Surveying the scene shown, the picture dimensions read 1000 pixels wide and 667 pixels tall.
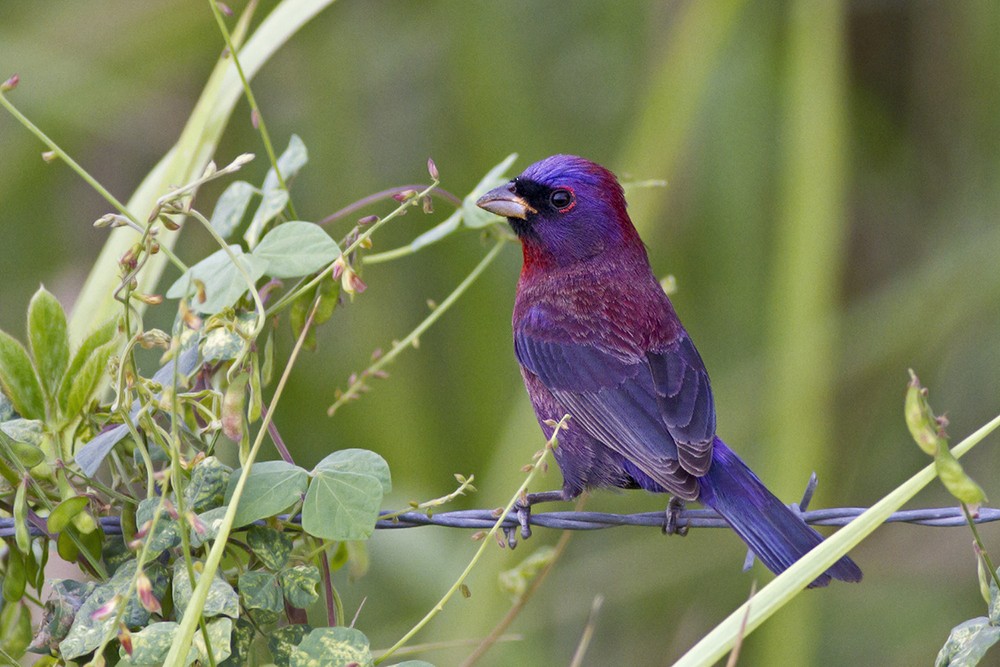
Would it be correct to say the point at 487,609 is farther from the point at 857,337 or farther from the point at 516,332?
the point at 857,337

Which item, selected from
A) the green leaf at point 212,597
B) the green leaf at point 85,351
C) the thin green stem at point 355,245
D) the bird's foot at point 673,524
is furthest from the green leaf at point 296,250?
the bird's foot at point 673,524

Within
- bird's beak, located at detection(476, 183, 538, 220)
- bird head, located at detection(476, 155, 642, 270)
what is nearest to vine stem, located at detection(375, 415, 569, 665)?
bird's beak, located at detection(476, 183, 538, 220)

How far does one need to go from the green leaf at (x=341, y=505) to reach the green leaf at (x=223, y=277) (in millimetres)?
331

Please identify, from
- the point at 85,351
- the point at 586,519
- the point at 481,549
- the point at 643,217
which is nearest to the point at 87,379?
the point at 85,351

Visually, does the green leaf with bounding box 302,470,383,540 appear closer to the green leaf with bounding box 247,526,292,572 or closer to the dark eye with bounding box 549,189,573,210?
the green leaf with bounding box 247,526,292,572

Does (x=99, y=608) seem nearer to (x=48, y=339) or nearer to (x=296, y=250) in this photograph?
(x=48, y=339)

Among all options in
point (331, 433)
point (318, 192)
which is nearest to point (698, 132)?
point (318, 192)

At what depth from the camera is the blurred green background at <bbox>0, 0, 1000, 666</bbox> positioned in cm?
354

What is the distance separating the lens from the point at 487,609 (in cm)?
321

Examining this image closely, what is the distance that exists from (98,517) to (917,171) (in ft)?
11.8

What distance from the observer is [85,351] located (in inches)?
73.0

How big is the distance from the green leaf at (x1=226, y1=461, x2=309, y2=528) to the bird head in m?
1.33

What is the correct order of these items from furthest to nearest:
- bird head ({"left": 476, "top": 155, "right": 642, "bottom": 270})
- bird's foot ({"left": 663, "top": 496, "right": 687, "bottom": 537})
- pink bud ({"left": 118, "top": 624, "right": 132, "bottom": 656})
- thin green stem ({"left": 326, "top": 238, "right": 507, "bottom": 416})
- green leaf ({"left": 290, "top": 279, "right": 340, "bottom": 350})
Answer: bird head ({"left": 476, "top": 155, "right": 642, "bottom": 270})
bird's foot ({"left": 663, "top": 496, "right": 687, "bottom": 537})
thin green stem ({"left": 326, "top": 238, "right": 507, "bottom": 416})
green leaf ({"left": 290, "top": 279, "right": 340, "bottom": 350})
pink bud ({"left": 118, "top": 624, "right": 132, "bottom": 656})

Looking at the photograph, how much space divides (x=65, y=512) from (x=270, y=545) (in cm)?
31
